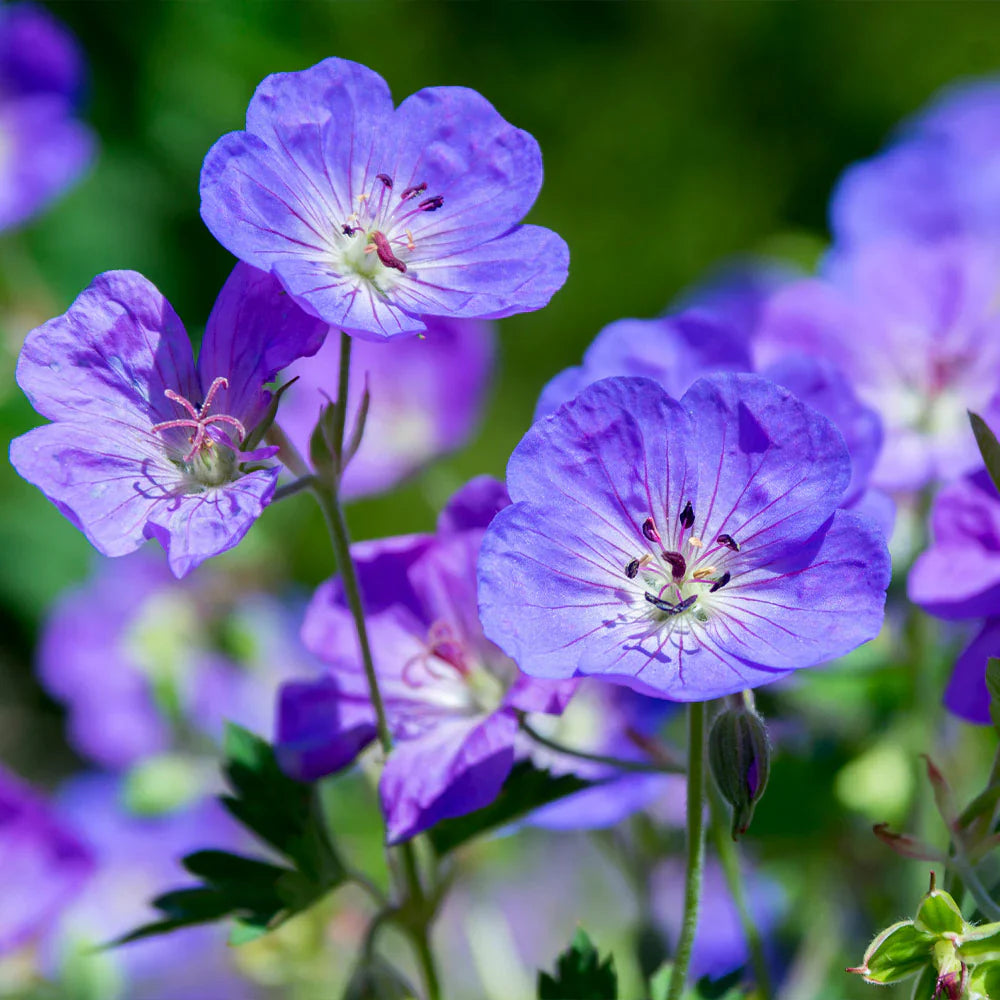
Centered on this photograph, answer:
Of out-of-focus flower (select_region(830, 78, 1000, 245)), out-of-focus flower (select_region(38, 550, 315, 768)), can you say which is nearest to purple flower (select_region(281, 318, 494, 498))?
out-of-focus flower (select_region(38, 550, 315, 768))

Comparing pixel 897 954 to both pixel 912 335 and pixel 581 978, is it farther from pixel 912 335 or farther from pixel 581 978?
pixel 912 335

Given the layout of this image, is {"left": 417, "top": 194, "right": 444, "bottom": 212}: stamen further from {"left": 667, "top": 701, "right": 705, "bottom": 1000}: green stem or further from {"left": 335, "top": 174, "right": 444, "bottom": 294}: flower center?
{"left": 667, "top": 701, "right": 705, "bottom": 1000}: green stem

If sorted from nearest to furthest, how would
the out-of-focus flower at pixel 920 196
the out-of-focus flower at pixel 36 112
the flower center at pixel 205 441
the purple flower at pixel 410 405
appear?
the flower center at pixel 205 441, the out-of-focus flower at pixel 920 196, the purple flower at pixel 410 405, the out-of-focus flower at pixel 36 112

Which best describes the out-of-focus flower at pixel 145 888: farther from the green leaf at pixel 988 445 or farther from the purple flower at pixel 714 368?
the green leaf at pixel 988 445

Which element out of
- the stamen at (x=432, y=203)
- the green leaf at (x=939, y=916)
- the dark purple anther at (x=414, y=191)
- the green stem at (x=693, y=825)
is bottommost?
the green leaf at (x=939, y=916)

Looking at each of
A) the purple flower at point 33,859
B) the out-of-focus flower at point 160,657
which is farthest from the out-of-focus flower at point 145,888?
the purple flower at point 33,859

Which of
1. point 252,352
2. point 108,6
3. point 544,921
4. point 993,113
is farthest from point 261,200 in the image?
point 108,6

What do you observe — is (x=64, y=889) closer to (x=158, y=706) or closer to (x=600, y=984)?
(x=158, y=706)
